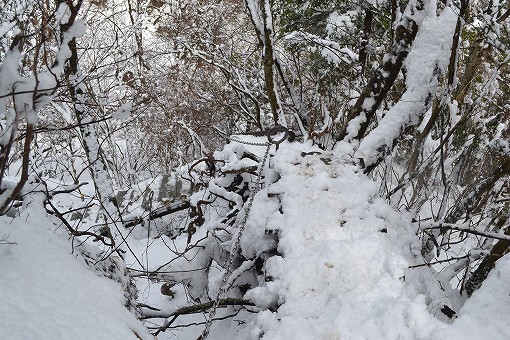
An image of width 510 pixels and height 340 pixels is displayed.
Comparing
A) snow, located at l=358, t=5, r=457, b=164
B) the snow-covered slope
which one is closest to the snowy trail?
the snow-covered slope

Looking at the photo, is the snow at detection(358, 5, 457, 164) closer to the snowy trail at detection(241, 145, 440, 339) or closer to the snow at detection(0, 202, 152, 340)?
the snowy trail at detection(241, 145, 440, 339)

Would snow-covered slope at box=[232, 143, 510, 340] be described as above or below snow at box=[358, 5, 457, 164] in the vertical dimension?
below

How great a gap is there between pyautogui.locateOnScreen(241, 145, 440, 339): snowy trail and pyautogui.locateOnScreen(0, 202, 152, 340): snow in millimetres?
811

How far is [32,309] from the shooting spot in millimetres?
1349

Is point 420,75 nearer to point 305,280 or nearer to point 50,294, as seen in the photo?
point 305,280

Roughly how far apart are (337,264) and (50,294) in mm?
1574

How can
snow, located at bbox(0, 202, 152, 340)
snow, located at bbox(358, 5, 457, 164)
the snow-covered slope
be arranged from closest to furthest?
snow, located at bbox(0, 202, 152, 340)
the snow-covered slope
snow, located at bbox(358, 5, 457, 164)

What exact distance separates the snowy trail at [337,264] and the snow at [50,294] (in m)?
0.81

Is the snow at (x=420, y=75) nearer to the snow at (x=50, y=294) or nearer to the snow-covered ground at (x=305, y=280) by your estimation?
the snow-covered ground at (x=305, y=280)

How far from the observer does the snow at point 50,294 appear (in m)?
1.30

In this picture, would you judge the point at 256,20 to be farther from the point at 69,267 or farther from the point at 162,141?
A: the point at 162,141

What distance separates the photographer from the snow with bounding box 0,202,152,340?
130cm

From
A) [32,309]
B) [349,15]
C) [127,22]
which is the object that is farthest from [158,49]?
[32,309]

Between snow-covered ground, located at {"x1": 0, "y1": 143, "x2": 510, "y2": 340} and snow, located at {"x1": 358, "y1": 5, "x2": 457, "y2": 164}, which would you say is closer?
snow-covered ground, located at {"x1": 0, "y1": 143, "x2": 510, "y2": 340}
